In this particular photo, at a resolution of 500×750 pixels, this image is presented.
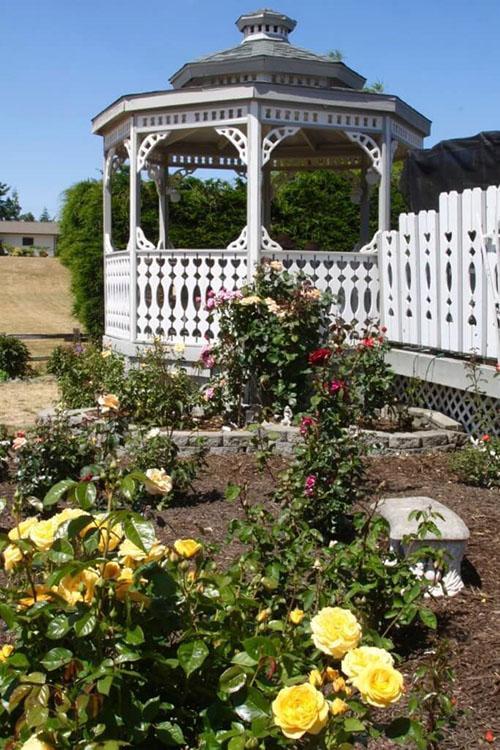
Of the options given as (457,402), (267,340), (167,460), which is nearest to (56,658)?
(167,460)

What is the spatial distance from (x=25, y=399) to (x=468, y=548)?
8.01m

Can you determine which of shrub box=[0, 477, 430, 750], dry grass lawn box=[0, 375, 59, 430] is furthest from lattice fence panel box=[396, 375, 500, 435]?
shrub box=[0, 477, 430, 750]

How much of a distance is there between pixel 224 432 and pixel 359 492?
2.21m

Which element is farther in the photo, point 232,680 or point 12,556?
point 12,556

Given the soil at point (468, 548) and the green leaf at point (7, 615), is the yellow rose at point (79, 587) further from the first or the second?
the soil at point (468, 548)

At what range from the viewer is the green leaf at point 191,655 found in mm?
2131

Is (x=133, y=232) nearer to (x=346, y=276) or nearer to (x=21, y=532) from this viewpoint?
(x=346, y=276)

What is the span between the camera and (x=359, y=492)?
6.04 m

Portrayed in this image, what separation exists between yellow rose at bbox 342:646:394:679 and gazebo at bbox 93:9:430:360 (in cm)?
784

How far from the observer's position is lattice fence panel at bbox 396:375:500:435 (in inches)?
308

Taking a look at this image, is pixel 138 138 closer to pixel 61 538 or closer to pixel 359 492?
pixel 359 492

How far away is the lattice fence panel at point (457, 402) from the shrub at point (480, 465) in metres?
0.53

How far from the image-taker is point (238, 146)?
9836 millimetres

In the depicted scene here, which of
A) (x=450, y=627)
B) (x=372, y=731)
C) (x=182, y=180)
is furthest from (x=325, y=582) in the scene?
(x=182, y=180)
